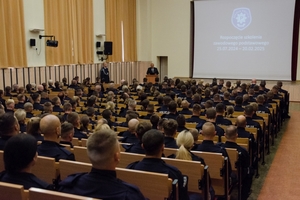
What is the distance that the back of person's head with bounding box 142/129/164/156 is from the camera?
2.88 meters

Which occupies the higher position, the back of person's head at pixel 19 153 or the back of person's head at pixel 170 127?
the back of person's head at pixel 19 153

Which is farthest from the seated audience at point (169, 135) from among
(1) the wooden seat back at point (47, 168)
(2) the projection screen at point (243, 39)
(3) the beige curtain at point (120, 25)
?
(2) the projection screen at point (243, 39)

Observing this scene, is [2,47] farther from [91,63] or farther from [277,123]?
[277,123]

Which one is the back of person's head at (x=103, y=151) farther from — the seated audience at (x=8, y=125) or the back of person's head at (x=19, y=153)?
the seated audience at (x=8, y=125)

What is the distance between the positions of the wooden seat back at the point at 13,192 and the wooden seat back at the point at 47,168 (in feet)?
3.06

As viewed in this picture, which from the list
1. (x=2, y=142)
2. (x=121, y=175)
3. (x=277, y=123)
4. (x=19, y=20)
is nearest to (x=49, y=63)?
(x=19, y=20)

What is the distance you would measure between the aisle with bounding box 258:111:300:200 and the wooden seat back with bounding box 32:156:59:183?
2884mm

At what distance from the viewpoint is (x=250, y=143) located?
495 cm

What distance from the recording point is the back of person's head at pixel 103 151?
2.17m

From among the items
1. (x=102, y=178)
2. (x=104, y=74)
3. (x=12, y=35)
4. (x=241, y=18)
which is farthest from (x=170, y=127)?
(x=241, y=18)

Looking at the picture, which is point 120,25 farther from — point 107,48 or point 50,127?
point 50,127

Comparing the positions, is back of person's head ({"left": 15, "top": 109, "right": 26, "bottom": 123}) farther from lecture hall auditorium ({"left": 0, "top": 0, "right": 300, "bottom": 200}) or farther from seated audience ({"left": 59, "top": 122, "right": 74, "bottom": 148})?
seated audience ({"left": 59, "top": 122, "right": 74, "bottom": 148})

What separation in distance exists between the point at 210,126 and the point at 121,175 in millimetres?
1563

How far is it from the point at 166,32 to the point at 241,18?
383 cm
